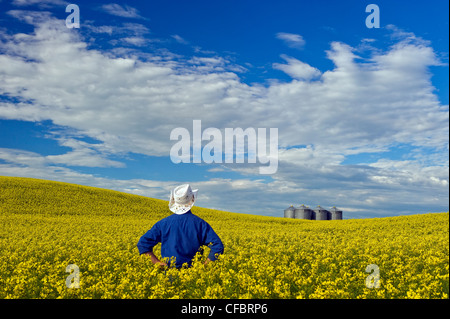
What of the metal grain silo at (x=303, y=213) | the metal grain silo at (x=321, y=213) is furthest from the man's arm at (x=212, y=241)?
the metal grain silo at (x=321, y=213)

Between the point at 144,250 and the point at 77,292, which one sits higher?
the point at 144,250

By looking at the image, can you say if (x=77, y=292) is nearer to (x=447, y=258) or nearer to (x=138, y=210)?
(x=447, y=258)

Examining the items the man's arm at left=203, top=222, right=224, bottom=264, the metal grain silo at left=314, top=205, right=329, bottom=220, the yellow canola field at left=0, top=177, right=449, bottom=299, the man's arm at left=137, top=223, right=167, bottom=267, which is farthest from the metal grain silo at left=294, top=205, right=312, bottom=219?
the man's arm at left=137, top=223, right=167, bottom=267

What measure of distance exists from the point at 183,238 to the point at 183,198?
0.75 meters

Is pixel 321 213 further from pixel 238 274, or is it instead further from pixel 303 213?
pixel 238 274

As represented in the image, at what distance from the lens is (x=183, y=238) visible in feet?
23.0

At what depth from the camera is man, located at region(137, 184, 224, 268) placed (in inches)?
276

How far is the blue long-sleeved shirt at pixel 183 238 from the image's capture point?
7004mm

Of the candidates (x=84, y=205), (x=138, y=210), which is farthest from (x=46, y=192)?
(x=138, y=210)

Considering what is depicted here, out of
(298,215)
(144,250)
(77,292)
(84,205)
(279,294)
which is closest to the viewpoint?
(279,294)

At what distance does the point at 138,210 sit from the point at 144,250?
3734 centimetres

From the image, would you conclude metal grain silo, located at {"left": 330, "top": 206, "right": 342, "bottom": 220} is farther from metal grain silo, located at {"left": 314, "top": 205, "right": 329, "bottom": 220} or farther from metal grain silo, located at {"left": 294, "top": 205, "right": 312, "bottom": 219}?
metal grain silo, located at {"left": 294, "top": 205, "right": 312, "bottom": 219}
